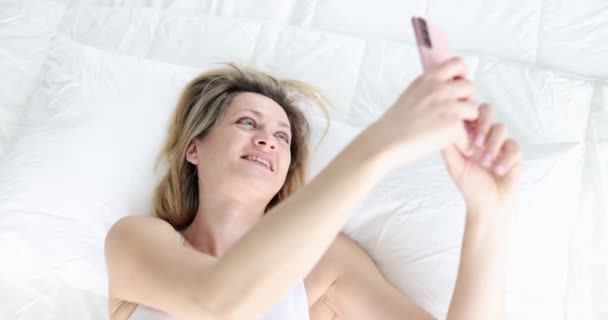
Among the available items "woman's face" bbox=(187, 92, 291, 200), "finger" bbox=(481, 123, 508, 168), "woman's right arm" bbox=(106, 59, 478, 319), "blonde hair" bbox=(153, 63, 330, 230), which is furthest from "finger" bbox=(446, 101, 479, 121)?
"blonde hair" bbox=(153, 63, 330, 230)

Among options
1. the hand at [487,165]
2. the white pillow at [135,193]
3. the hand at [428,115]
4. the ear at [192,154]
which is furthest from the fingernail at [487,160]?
the ear at [192,154]

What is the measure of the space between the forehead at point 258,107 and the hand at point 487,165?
1.44 feet

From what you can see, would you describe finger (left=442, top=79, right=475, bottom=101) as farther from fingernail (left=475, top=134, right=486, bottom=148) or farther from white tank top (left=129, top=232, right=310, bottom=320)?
white tank top (left=129, top=232, right=310, bottom=320)

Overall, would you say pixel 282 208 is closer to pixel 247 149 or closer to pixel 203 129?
pixel 247 149

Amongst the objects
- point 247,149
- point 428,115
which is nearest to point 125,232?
point 247,149

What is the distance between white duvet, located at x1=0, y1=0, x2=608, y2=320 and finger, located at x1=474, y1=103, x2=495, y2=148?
424mm

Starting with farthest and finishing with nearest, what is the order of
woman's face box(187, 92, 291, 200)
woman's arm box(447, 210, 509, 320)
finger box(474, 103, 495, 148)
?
woman's face box(187, 92, 291, 200)
woman's arm box(447, 210, 509, 320)
finger box(474, 103, 495, 148)

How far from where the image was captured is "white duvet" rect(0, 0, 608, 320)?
1347mm

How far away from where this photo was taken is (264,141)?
1276 millimetres

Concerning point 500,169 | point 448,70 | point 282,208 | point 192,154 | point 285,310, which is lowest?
point 285,310

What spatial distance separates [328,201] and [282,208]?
2.5 inches

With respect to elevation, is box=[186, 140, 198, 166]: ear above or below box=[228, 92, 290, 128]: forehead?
below

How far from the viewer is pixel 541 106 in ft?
4.79

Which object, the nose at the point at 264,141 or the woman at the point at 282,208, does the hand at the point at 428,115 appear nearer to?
the woman at the point at 282,208
